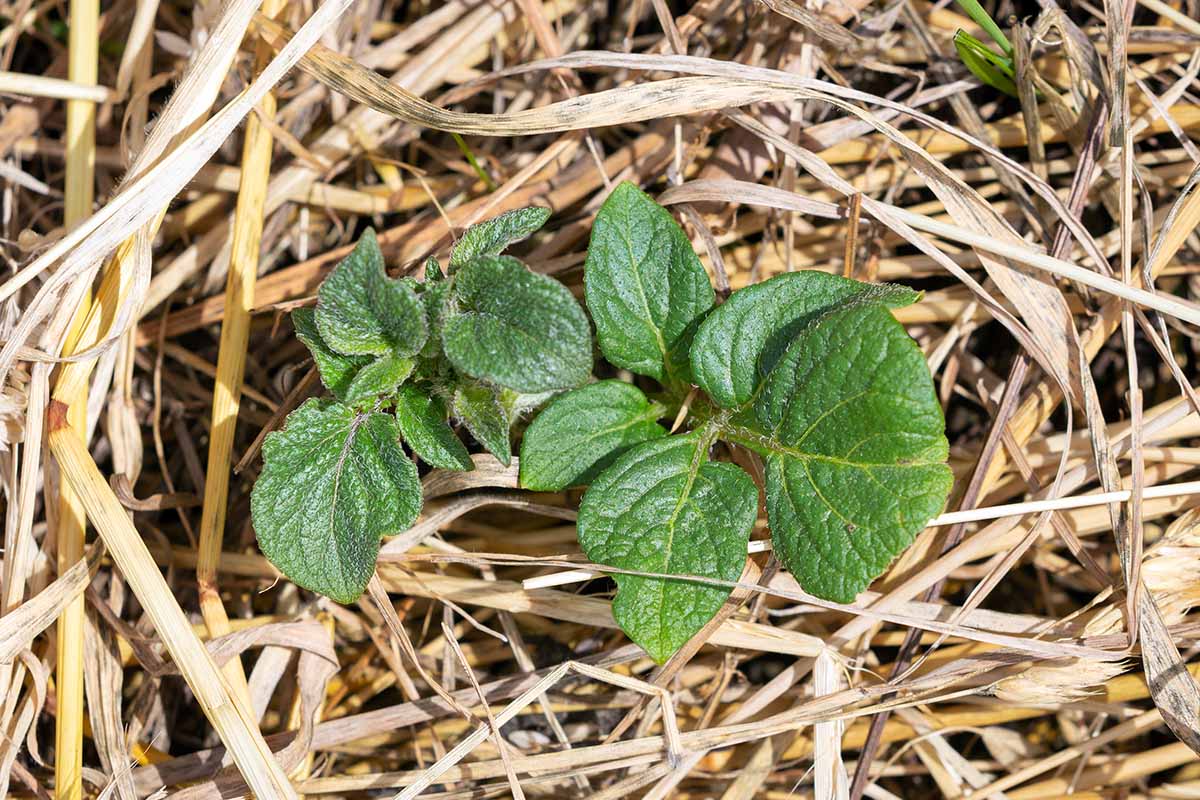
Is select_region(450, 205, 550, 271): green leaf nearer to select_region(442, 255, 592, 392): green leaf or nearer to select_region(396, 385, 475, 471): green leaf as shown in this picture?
select_region(442, 255, 592, 392): green leaf

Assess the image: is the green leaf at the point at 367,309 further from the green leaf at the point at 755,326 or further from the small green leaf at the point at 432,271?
the green leaf at the point at 755,326

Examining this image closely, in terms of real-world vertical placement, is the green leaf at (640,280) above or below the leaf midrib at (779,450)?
above

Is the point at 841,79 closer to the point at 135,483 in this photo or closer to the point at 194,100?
the point at 194,100

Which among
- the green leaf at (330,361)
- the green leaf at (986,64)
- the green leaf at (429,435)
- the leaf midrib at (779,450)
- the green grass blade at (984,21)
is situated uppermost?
the green grass blade at (984,21)

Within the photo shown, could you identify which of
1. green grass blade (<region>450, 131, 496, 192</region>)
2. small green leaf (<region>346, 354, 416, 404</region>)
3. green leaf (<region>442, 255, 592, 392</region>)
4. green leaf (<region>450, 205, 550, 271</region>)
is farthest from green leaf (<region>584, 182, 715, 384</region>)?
green grass blade (<region>450, 131, 496, 192</region>)

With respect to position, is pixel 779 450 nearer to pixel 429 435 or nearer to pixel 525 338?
pixel 525 338

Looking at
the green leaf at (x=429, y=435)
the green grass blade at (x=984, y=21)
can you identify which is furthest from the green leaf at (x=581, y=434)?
the green grass blade at (x=984, y=21)
